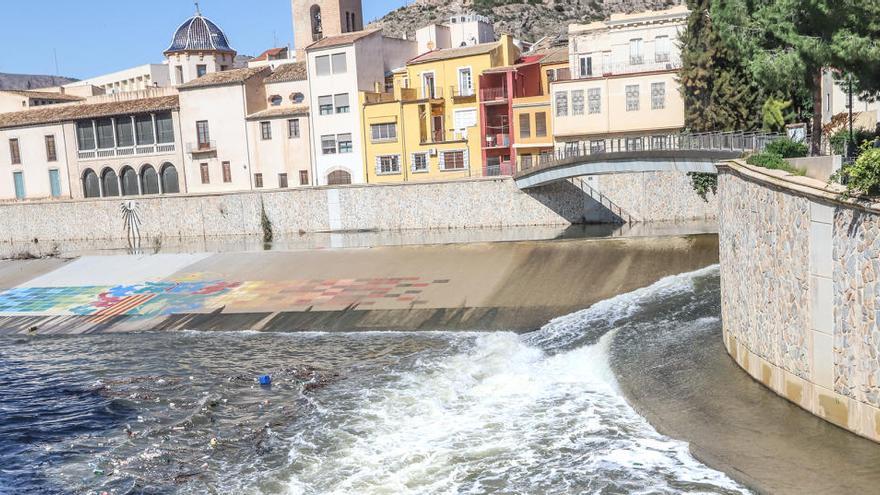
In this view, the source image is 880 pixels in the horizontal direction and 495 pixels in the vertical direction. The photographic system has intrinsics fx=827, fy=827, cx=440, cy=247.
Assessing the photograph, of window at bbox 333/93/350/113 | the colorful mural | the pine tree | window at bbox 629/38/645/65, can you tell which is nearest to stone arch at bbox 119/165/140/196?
window at bbox 333/93/350/113

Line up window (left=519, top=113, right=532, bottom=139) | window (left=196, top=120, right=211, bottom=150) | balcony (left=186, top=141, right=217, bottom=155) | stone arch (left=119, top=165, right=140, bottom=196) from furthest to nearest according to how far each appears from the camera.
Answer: stone arch (left=119, top=165, right=140, bottom=196), window (left=196, top=120, right=211, bottom=150), balcony (left=186, top=141, right=217, bottom=155), window (left=519, top=113, right=532, bottom=139)

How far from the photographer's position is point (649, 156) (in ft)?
158

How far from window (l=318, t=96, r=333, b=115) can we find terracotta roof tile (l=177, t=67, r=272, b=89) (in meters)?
8.16

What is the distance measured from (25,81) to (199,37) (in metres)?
55.8

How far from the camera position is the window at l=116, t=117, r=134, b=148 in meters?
83.2

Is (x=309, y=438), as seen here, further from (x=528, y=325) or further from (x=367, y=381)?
(x=528, y=325)

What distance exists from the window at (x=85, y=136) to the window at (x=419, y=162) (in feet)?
119

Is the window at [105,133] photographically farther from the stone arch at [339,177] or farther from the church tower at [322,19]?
the stone arch at [339,177]

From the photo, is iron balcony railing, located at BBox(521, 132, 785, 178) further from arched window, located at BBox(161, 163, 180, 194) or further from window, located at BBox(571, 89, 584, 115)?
arched window, located at BBox(161, 163, 180, 194)

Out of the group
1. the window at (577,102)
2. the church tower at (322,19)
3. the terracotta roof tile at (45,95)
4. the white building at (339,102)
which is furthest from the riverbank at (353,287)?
the terracotta roof tile at (45,95)

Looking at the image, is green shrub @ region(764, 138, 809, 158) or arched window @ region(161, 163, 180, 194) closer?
green shrub @ region(764, 138, 809, 158)

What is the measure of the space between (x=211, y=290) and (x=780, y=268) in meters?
34.3

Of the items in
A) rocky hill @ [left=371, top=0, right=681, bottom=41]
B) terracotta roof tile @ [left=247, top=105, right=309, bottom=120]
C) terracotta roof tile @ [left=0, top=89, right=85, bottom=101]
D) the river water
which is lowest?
the river water

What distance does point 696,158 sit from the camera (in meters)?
45.0
